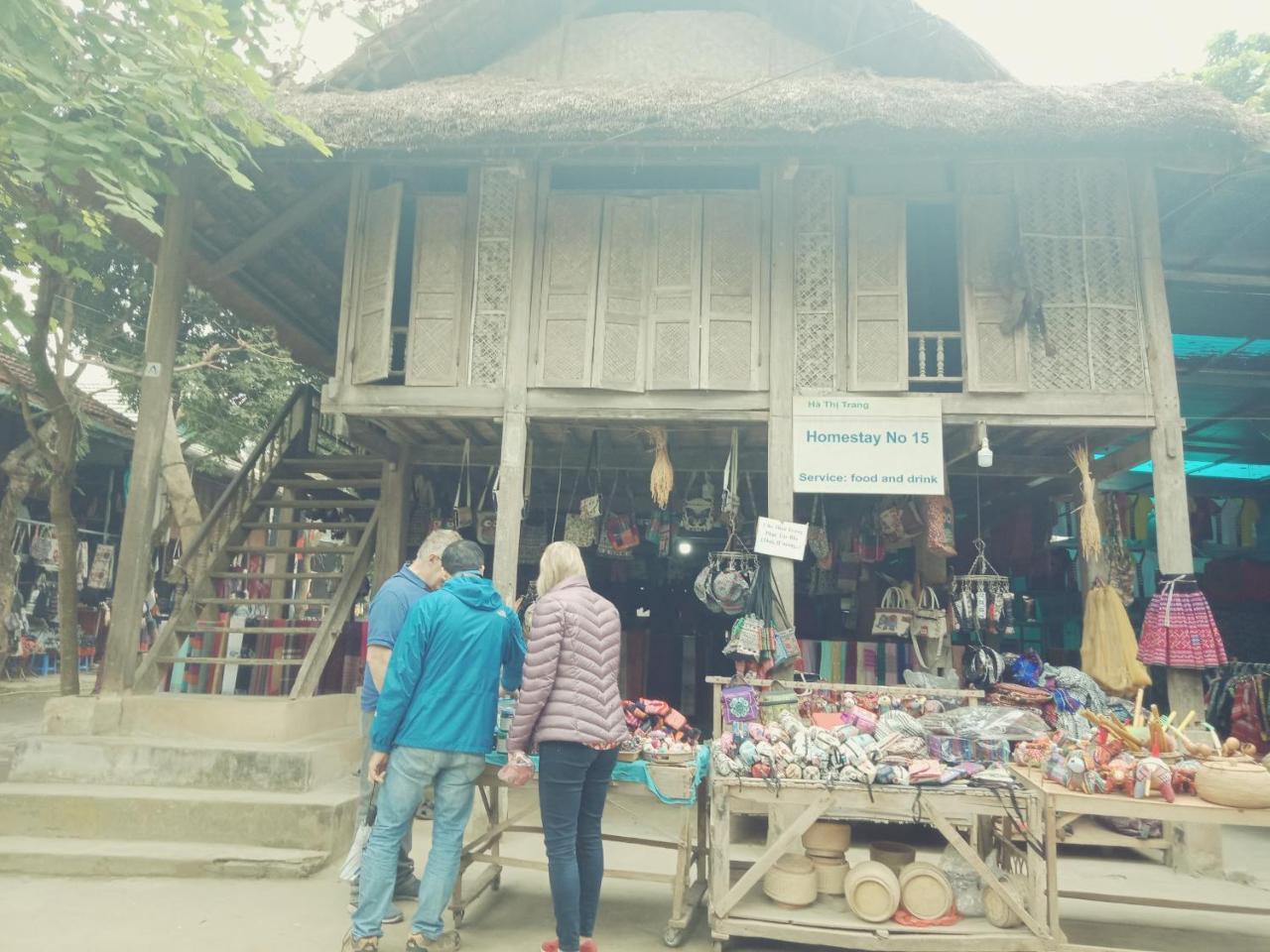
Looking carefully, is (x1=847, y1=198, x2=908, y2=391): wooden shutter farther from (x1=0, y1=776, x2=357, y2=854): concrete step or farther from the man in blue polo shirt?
(x1=0, y1=776, x2=357, y2=854): concrete step

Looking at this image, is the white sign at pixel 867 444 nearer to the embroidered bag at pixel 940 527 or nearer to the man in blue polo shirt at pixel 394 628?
the embroidered bag at pixel 940 527

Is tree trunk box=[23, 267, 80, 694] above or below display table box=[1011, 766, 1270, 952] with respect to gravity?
above

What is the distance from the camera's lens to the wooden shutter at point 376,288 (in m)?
7.31

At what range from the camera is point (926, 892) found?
4145 mm

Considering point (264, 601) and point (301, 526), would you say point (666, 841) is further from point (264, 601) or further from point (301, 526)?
point (301, 526)

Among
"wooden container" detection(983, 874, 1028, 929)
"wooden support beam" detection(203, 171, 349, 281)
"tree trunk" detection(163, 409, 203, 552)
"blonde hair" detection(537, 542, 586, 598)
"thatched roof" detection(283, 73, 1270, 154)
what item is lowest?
"wooden container" detection(983, 874, 1028, 929)

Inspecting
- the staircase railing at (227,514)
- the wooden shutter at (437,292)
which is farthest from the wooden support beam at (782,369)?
the staircase railing at (227,514)

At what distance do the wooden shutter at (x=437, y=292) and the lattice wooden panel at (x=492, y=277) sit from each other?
7.1 inches

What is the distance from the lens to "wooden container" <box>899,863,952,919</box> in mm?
4109

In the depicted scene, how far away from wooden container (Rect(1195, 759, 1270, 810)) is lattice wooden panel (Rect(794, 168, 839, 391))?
402cm

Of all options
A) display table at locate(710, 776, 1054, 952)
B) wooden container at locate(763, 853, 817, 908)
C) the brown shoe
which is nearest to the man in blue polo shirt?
the brown shoe

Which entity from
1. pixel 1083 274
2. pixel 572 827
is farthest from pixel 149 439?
pixel 1083 274

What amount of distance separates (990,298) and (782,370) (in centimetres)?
192

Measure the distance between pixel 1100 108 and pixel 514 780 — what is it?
256 inches
